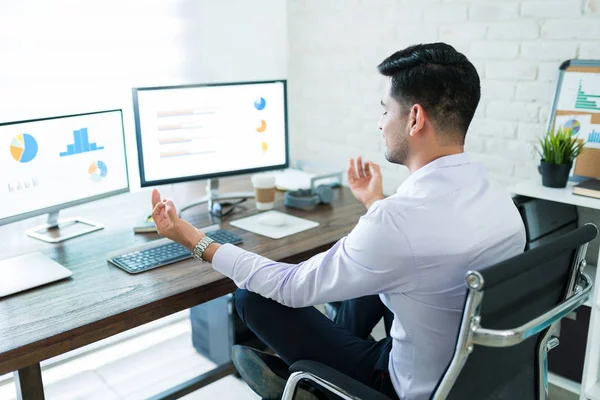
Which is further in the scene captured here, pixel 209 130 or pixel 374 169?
pixel 209 130

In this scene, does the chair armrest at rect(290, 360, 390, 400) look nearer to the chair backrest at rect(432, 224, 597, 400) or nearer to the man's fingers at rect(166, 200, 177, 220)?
the chair backrest at rect(432, 224, 597, 400)

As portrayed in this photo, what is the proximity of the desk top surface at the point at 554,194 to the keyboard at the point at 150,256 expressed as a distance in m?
0.94

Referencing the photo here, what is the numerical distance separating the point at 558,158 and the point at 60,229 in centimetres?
163

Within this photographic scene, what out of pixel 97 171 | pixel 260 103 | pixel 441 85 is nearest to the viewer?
pixel 441 85

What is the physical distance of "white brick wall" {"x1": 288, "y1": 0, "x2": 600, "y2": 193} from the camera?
2.15 metres

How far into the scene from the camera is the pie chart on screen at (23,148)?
176cm

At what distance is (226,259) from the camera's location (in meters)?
1.50

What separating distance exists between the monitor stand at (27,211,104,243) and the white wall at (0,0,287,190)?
0.40 m

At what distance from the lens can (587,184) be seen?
1973 mm

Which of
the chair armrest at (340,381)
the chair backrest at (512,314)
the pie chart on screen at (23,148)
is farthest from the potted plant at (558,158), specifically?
the pie chart on screen at (23,148)

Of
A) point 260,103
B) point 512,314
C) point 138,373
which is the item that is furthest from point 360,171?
point 138,373

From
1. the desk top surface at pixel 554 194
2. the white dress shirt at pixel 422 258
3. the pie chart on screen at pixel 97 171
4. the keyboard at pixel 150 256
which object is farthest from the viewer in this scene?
the pie chart on screen at pixel 97 171

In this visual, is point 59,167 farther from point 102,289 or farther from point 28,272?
point 102,289

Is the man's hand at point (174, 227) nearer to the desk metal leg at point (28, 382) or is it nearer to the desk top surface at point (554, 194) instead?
the desk metal leg at point (28, 382)
